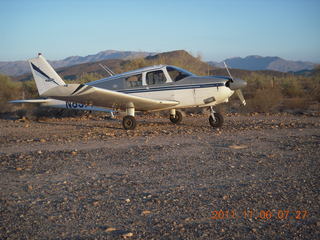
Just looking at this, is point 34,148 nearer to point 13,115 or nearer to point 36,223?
point 36,223

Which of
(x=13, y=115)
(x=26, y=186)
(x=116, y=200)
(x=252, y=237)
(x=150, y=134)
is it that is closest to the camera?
(x=252, y=237)

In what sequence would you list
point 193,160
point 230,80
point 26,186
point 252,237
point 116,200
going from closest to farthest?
point 252,237
point 116,200
point 26,186
point 193,160
point 230,80

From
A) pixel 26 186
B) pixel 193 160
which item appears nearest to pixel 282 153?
pixel 193 160

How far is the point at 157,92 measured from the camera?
1053 centimetres

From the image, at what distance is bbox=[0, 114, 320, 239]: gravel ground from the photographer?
3.11 m

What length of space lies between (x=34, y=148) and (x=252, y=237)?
594 cm

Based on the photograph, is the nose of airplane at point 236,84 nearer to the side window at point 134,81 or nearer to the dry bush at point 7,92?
the side window at point 134,81

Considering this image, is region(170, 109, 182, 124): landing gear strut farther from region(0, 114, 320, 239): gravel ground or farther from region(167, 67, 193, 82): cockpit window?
region(0, 114, 320, 239): gravel ground

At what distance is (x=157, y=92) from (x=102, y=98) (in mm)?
1794

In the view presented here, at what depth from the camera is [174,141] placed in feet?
25.6

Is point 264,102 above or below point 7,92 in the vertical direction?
below

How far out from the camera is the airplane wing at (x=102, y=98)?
919cm
